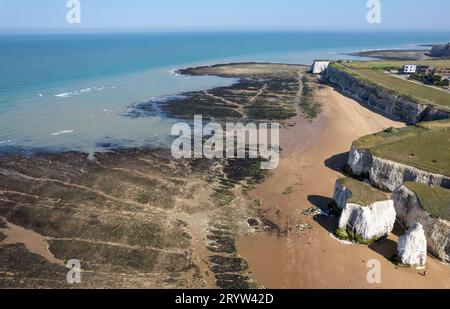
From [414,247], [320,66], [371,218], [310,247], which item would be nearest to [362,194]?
[371,218]

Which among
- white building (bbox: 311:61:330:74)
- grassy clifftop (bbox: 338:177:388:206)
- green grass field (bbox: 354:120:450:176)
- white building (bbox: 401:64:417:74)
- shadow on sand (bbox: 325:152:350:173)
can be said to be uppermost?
white building (bbox: 311:61:330:74)

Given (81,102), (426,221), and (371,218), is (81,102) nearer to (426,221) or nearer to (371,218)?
(371,218)

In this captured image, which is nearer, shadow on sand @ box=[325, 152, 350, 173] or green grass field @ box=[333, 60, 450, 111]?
shadow on sand @ box=[325, 152, 350, 173]


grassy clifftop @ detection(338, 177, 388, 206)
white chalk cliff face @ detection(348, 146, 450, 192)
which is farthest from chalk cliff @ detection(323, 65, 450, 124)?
grassy clifftop @ detection(338, 177, 388, 206)

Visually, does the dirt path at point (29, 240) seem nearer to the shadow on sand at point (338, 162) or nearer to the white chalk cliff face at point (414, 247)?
the white chalk cliff face at point (414, 247)

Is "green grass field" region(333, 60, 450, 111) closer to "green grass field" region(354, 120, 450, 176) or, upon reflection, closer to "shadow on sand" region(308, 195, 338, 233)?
"green grass field" region(354, 120, 450, 176)

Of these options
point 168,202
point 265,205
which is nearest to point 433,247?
point 265,205

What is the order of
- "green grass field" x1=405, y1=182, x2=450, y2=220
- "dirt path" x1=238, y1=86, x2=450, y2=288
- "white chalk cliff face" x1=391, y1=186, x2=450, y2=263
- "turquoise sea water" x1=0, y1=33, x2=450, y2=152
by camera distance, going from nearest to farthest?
"dirt path" x1=238, y1=86, x2=450, y2=288 < "white chalk cliff face" x1=391, y1=186, x2=450, y2=263 < "green grass field" x1=405, y1=182, x2=450, y2=220 < "turquoise sea water" x1=0, y1=33, x2=450, y2=152
